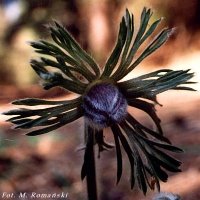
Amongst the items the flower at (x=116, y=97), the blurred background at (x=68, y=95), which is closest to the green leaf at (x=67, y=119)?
the flower at (x=116, y=97)

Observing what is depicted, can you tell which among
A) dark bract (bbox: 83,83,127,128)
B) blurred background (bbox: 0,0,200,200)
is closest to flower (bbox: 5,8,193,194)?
dark bract (bbox: 83,83,127,128)

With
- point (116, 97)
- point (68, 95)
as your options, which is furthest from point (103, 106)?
point (68, 95)

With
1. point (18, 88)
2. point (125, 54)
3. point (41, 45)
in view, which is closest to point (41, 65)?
point (41, 45)

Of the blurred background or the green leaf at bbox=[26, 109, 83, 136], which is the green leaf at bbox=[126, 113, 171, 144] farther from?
the blurred background

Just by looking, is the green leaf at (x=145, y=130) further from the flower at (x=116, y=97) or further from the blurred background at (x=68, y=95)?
the blurred background at (x=68, y=95)

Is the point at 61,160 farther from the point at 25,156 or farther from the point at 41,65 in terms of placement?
the point at 41,65
